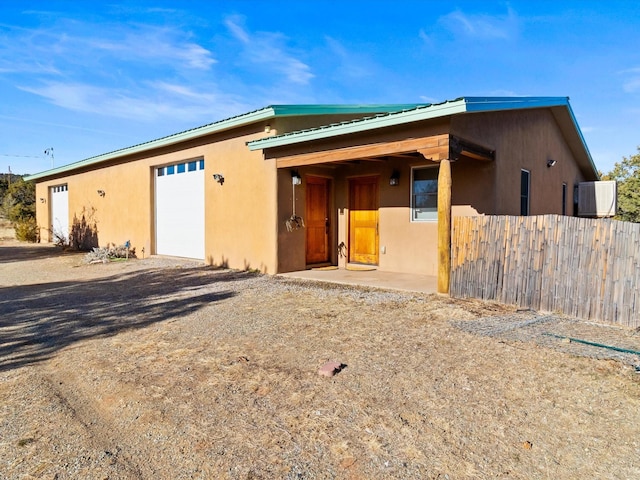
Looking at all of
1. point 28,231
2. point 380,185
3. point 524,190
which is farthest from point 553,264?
point 28,231

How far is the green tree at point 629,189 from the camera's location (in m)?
26.2

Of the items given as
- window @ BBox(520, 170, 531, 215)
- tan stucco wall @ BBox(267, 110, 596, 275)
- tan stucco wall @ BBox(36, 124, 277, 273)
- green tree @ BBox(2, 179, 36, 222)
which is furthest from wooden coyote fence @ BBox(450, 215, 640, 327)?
green tree @ BBox(2, 179, 36, 222)

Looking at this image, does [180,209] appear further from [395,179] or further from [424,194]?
[424,194]

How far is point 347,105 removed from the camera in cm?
1045

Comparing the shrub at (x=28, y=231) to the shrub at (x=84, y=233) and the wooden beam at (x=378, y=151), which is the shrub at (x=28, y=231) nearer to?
the shrub at (x=84, y=233)

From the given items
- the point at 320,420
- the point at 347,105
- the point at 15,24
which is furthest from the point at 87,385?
the point at 15,24

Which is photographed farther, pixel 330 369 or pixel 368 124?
pixel 368 124

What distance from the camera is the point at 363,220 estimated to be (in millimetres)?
10562

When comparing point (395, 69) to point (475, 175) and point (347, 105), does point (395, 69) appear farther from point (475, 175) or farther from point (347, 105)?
point (475, 175)

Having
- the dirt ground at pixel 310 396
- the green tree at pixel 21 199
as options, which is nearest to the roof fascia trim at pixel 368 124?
the dirt ground at pixel 310 396

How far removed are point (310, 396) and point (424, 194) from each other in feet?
22.5

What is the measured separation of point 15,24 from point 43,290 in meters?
7.71

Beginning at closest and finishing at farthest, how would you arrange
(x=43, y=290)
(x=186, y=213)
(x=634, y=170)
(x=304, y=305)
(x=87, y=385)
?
(x=87, y=385), (x=304, y=305), (x=43, y=290), (x=186, y=213), (x=634, y=170)

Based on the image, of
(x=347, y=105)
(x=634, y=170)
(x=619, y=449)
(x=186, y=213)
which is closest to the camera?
(x=619, y=449)
